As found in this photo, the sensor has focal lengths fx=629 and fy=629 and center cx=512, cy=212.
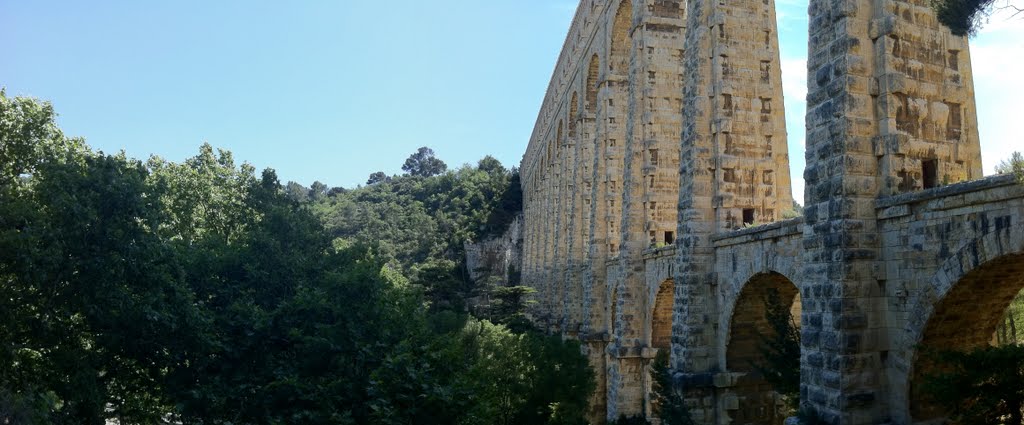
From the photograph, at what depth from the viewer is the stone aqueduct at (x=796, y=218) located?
8000 millimetres

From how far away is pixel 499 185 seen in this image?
75125mm

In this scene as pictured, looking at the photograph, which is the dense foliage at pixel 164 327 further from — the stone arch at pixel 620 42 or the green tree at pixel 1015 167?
the stone arch at pixel 620 42

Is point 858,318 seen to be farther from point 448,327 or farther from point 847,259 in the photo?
point 448,327

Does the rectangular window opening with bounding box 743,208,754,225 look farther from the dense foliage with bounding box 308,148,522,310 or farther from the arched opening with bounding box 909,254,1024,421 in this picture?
the dense foliage with bounding box 308,148,522,310

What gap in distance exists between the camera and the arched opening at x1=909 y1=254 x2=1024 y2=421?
7434 mm

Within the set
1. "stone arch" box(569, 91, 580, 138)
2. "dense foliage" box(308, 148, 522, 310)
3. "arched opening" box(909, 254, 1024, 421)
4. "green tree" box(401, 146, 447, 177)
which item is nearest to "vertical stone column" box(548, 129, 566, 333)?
"stone arch" box(569, 91, 580, 138)

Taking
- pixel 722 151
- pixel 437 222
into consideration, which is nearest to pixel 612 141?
pixel 722 151

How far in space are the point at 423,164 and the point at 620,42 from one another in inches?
4835

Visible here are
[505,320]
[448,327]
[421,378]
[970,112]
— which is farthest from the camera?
[505,320]

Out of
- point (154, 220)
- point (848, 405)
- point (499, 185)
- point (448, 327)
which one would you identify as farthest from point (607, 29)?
point (499, 185)

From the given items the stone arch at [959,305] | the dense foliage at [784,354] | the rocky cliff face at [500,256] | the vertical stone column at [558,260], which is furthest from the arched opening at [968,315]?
the rocky cliff face at [500,256]

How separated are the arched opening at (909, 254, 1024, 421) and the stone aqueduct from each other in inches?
1.0

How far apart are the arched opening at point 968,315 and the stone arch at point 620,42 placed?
19.2 metres

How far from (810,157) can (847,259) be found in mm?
1834
